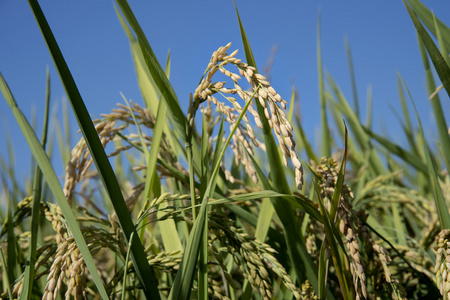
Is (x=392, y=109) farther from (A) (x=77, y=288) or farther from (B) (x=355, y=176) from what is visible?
(A) (x=77, y=288)

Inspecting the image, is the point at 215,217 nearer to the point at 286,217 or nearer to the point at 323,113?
the point at 286,217

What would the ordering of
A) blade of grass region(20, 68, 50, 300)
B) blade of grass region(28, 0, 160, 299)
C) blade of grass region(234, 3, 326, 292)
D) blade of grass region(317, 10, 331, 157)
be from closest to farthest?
1. blade of grass region(28, 0, 160, 299)
2. blade of grass region(20, 68, 50, 300)
3. blade of grass region(234, 3, 326, 292)
4. blade of grass region(317, 10, 331, 157)

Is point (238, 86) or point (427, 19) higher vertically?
point (427, 19)

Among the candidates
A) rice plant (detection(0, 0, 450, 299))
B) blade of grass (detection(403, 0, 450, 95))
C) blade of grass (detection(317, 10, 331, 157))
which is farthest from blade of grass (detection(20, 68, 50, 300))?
blade of grass (detection(317, 10, 331, 157))

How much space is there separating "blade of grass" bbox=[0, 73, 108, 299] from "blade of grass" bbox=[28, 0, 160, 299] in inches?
2.5

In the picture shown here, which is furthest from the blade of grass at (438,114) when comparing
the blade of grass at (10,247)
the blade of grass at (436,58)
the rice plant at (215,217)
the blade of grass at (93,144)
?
the blade of grass at (10,247)

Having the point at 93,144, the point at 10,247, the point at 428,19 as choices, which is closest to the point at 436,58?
the point at 428,19

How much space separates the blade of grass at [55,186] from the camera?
58 cm

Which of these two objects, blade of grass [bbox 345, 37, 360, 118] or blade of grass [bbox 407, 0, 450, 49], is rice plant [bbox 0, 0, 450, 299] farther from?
blade of grass [bbox 345, 37, 360, 118]

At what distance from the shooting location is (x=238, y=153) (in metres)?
0.88

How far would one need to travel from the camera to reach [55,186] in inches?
23.9

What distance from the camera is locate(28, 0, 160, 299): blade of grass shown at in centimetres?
51

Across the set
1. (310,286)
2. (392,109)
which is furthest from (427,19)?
(392,109)

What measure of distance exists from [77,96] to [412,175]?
2428 millimetres
